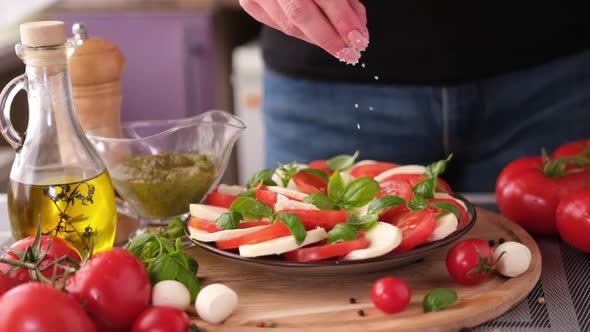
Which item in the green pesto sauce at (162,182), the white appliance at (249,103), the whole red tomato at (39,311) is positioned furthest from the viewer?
the white appliance at (249,103)

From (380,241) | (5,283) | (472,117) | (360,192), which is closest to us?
(5,283)

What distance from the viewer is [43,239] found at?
1.06 metres

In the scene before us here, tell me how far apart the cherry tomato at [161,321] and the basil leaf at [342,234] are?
226 mm

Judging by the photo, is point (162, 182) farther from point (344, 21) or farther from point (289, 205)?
point (344, 21)

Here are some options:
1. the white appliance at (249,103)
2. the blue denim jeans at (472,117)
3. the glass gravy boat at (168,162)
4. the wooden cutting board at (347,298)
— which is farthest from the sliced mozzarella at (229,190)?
the white appliance at (249,103)

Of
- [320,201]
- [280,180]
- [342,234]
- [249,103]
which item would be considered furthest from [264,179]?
[249,103]

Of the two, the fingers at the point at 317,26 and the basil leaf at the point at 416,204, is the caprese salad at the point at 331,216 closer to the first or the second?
the basil leaf at the point at 416,204

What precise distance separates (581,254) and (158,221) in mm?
636

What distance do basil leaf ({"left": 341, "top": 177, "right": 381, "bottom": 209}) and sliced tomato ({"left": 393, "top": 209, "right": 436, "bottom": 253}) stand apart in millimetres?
78

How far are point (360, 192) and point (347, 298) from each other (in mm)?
167

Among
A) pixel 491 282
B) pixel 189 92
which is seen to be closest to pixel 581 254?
pixel 491 282

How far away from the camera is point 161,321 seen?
933mm

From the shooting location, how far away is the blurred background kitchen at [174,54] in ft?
10.5

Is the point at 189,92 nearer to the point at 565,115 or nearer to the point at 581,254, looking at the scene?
the point at 565,115
